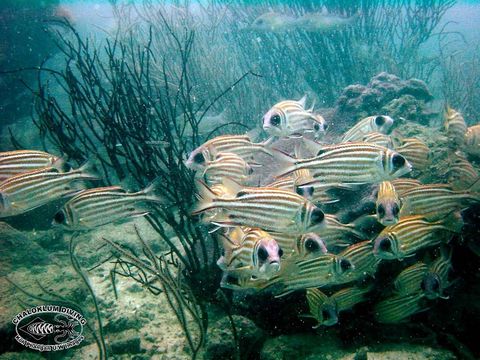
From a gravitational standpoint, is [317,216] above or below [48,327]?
above

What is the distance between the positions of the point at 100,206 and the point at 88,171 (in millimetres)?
458

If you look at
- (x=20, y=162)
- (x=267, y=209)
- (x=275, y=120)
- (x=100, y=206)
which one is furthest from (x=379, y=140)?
(x=20, y=162)

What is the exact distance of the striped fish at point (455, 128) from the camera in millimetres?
4812

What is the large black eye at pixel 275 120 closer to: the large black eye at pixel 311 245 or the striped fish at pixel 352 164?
the striped fish at pixel 352 164

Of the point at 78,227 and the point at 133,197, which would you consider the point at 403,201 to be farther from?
the point at 78,227

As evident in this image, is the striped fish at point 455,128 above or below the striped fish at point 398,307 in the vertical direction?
above

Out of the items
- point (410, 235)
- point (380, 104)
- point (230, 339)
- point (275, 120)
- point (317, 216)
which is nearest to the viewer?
point (317, 216)

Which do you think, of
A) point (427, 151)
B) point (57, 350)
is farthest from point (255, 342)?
point (427, 151)

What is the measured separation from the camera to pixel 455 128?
4.85m

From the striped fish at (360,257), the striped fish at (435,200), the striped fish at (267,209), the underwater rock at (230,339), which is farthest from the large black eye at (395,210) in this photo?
the underwater rock at (230,339)

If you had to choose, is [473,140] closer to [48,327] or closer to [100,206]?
[100,206]

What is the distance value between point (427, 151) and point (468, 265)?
145cm

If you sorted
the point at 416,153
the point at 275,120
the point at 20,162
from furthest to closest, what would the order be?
1. the point at 416,153
2. the point at 275,120
3. the point at 20,162

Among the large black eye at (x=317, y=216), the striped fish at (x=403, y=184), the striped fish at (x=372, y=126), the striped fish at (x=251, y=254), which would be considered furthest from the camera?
the striped fish at (x=372, y=126)
